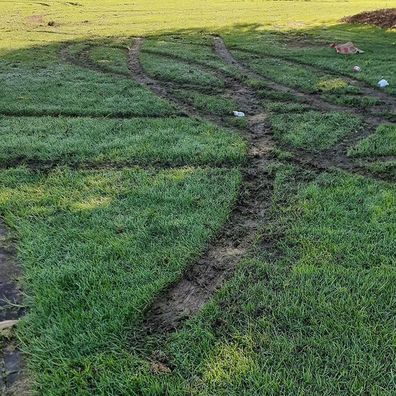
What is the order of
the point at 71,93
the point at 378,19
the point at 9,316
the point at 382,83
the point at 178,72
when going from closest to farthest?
1. the point at 9,316
2. the point at 382,83
3. the point at 71,93
4. the point at 178,72
5. the point at 378,19

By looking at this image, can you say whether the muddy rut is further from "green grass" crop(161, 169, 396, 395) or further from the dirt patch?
the dirt patch

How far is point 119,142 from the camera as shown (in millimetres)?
8508

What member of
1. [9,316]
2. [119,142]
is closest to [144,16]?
[119,142]

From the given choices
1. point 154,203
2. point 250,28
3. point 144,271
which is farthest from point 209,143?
point 250,28

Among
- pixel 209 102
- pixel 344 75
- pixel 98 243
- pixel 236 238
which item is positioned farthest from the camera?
pixel 344 75

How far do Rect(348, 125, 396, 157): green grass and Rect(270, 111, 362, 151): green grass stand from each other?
49cm

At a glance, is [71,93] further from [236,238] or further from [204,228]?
[236,238]

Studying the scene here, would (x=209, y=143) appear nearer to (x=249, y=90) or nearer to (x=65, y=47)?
(x=249, y=90)

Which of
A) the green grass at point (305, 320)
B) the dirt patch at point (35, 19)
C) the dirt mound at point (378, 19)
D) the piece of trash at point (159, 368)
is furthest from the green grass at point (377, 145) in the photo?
the dirt patch at point (35, 19)

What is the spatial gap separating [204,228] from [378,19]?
22.2 meters

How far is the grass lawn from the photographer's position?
366cm

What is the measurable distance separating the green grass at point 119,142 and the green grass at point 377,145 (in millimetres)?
1998

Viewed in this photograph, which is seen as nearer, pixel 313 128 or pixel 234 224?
pixel 234 224

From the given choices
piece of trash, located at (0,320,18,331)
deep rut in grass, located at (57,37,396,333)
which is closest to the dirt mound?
deep rut in grass, located at (57,37,396,333)
